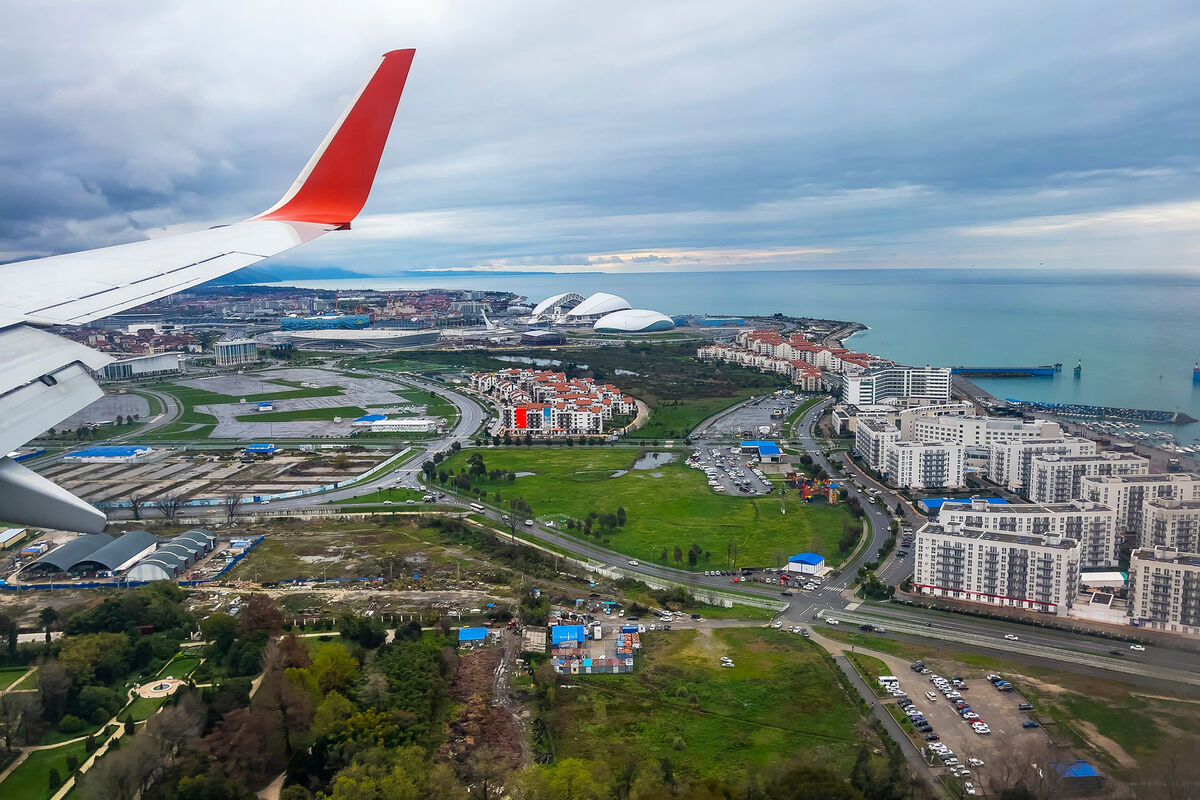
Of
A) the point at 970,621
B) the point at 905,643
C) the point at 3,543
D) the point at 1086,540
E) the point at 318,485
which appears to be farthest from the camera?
the point at 318,485

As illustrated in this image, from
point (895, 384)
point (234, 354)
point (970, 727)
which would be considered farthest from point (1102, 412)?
point (234, 354)

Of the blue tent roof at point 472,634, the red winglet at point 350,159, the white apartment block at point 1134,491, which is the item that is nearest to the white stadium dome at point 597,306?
the white apartment block at point 1134,491

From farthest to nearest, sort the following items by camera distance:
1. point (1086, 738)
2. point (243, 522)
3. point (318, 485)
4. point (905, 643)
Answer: point (318, 485), point (243, 522), point (905, 643), point (1086, 738)

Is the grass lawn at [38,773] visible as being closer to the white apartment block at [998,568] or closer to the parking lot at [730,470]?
the white apartment block at [998,568]

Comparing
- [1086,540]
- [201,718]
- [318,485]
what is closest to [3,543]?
[318,485]

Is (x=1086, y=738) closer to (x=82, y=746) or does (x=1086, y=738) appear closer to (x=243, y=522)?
(x=82, y=746)

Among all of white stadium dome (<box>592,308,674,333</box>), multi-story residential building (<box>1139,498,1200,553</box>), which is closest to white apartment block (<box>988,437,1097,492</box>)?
multi-story residential building (<box>1139,498,1200,553</box>)
